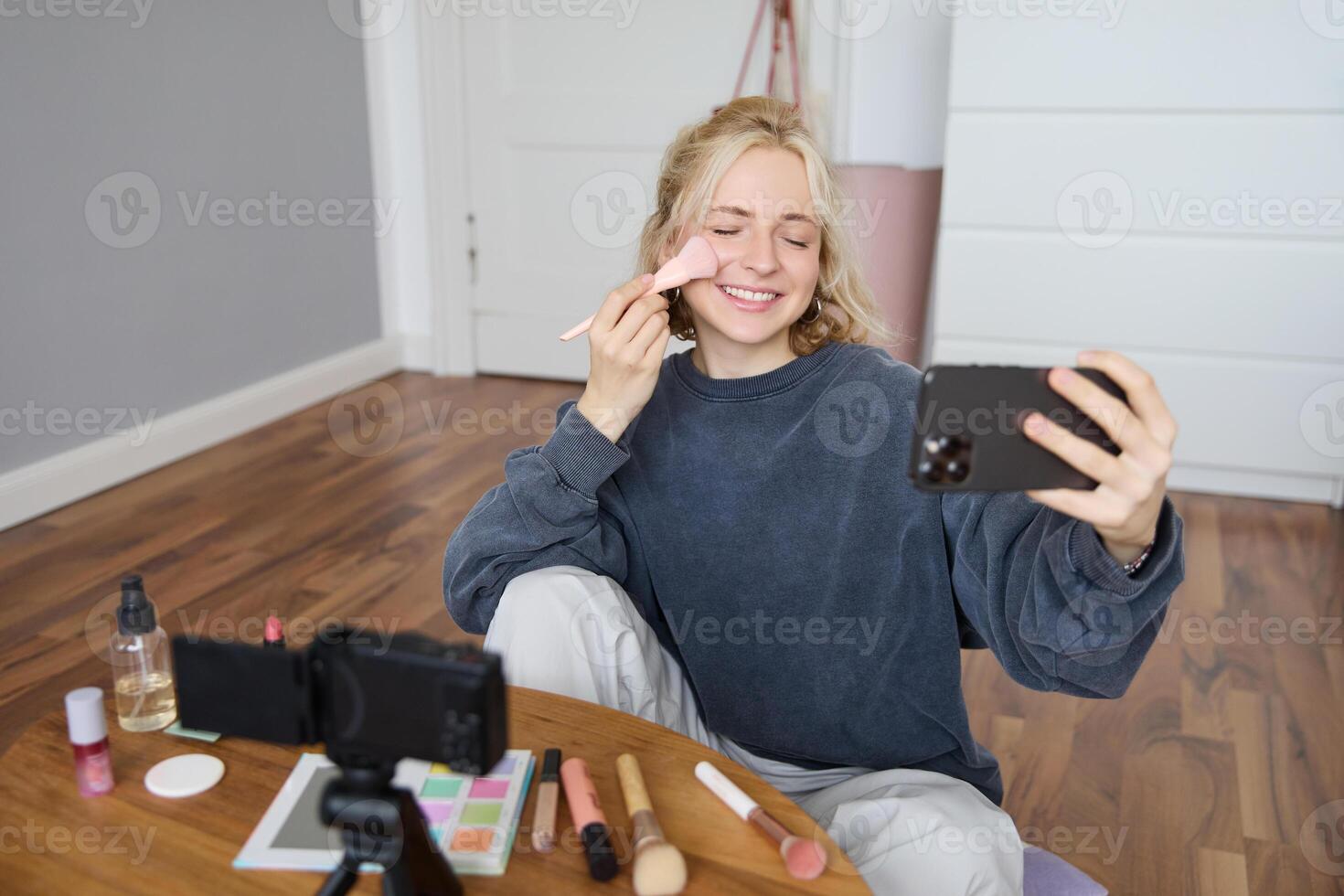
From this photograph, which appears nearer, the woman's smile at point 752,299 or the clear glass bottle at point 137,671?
the clear glass bottle at point 137,671

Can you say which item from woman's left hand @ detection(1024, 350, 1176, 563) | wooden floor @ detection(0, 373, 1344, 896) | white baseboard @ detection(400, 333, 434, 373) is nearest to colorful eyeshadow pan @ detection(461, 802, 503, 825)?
woman's left hand @ detection(1024, 350, 1176, 563)

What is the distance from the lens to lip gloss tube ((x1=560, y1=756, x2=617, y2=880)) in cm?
80

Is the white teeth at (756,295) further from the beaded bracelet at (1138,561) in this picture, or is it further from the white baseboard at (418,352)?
the white baseboard at (418,352)

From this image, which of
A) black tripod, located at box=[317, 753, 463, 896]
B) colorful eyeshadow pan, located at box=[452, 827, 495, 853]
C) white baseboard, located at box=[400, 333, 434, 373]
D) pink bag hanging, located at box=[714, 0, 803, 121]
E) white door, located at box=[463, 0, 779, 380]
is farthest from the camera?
white baseboard, located at box=[400, 333, 434, 373]

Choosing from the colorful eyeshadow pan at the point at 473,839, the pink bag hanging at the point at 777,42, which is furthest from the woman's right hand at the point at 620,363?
the pink bag hanging at the point at 777,42

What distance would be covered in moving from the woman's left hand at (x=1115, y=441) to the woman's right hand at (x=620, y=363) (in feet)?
1.58

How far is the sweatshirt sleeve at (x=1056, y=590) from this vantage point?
0.89m

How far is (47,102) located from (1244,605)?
2731 mm

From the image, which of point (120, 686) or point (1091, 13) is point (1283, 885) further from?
point (1091, 13)

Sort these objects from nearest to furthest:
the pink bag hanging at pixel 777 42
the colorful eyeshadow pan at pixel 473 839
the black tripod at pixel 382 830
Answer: the black tripod at pixel 382 830 → the colorful eyeshadow pan at pixel 473 839 → the pink bag hanging at pixel 777 42

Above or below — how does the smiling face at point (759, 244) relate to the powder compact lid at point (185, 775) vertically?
above

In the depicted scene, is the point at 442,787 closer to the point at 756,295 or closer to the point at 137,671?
the point at 137,671

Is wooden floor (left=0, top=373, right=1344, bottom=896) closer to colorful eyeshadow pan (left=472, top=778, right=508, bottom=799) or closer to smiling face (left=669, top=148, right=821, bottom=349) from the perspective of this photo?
smiling face (left=669, top=148, right=821, bottom=349)

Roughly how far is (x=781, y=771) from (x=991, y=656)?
1.06 metres
